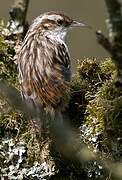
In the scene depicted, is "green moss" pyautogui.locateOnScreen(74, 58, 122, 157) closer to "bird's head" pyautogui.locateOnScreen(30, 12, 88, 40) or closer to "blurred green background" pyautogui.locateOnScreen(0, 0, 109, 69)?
"bird's head" pyautogui.locateOnScreen(30, 12, 88, 40)

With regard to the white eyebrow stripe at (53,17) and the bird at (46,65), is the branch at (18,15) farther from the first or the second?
the white eyebrow stripe at (53,17)

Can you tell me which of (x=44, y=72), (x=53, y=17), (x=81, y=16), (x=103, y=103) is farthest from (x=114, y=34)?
(x=81, y=16)

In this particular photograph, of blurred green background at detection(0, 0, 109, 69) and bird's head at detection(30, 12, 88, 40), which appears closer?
bird's head at detection(30, 12, 88, 40)

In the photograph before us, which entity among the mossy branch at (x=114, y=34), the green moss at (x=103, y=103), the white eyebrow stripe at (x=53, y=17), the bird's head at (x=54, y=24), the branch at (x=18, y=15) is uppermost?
the mossy branch at (x=114, y=34)

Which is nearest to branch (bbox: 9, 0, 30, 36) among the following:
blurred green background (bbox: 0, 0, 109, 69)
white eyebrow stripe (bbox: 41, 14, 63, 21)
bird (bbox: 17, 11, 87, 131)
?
bird (bbox: 17, 11, 87, 131)

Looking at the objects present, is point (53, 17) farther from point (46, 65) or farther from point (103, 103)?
point (103, 103)

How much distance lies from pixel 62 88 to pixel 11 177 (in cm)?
41

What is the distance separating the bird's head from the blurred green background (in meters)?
0.51

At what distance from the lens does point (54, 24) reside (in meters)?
2.73

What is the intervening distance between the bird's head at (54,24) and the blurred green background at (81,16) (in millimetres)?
508

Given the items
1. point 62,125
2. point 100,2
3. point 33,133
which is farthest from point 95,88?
point 100,2

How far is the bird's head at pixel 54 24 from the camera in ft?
8.83

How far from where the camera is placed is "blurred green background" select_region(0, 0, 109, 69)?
3.32m

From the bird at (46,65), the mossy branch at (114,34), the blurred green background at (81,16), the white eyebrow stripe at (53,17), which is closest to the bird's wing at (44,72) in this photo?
the bird at (46,65)
